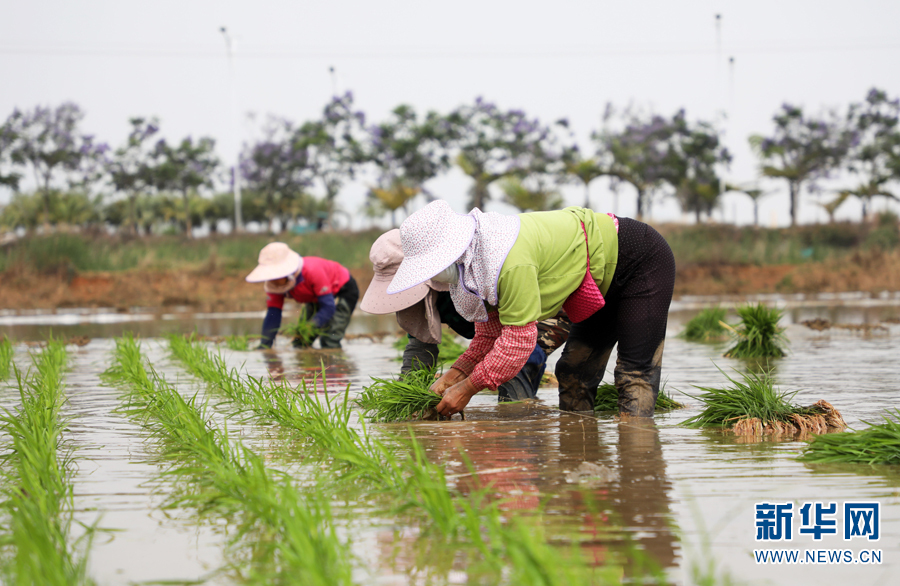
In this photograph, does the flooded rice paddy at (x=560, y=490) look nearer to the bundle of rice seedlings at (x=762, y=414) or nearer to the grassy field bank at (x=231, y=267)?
the bundle of rice seedlings at (x=762, y=414)

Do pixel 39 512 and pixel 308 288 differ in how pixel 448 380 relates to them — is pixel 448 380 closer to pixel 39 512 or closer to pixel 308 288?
pixel 39 512

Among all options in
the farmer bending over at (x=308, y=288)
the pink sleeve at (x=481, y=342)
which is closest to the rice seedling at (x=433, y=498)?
the pink sleeve at (x=481, y=342)

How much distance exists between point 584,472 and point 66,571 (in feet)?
5.60

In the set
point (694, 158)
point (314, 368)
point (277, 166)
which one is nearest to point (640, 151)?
point (694, 158)

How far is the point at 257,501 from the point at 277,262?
550cm

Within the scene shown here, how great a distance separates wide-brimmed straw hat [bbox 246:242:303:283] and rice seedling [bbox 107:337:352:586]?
11.8 ft

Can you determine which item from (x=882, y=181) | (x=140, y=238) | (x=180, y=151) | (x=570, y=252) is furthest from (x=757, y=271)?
(x=180, y=151)

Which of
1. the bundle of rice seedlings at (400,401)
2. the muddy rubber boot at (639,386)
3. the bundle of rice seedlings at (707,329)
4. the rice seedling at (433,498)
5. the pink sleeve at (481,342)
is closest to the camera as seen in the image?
the rice seedling at (433,498)

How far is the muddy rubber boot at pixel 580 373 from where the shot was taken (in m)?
4.25

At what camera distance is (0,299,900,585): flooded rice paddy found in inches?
82.4

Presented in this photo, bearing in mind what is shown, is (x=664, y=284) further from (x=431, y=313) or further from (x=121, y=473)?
(x=121, y=473)

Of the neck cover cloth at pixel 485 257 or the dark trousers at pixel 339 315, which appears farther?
the dark trousers at pixel 339 315

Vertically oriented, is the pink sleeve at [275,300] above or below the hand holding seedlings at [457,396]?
above

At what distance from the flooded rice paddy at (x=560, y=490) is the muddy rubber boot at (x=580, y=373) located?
0.44 ft
